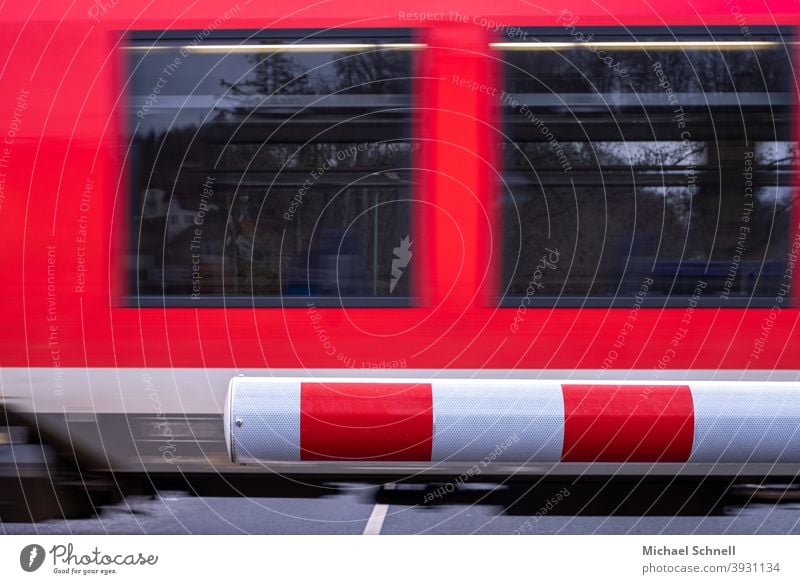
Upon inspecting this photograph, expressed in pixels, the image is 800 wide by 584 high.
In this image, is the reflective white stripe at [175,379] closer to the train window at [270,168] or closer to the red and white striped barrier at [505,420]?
the red and white striped barrier at [505,420]

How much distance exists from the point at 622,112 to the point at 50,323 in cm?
306

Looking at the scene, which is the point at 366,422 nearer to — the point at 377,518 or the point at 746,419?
the point at 377,518

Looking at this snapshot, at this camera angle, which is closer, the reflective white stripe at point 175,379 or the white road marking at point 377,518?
the reflective white stripe at point 175,379

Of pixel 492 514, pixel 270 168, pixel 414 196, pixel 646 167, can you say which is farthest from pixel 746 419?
pixel 270 168

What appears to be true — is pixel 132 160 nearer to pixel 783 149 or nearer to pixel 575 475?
pixel 575 475

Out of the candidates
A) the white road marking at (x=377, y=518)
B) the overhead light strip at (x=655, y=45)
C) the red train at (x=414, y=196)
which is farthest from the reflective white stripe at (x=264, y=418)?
the overhead light strip at (x=655, y=45)

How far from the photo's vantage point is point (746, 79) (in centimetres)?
454

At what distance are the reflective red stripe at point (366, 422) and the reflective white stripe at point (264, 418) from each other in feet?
0.16

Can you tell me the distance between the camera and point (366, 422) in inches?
175

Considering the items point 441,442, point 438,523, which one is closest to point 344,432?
point 441,442

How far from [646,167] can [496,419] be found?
1459mm

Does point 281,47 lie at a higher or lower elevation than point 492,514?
higher

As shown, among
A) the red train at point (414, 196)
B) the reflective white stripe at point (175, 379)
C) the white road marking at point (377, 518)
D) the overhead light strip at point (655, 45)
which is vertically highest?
the overhead light strip at point (655, 45)

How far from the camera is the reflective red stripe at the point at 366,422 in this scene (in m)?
4.45
